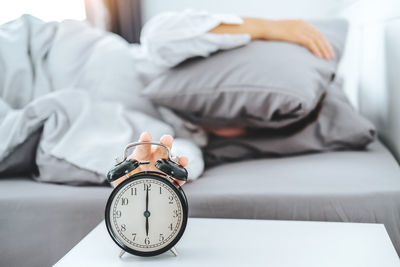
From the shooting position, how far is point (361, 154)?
3.28 ft

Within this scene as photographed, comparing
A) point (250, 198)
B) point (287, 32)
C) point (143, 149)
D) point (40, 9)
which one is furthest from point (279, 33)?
point (40, 9)

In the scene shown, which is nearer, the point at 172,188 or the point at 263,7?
the point at 172,188

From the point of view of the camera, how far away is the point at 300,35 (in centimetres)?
109

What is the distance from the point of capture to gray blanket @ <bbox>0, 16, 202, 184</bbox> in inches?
35.1

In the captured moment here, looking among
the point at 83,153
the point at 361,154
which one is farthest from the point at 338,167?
the point at 83,153

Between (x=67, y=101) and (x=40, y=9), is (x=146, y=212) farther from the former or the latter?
(x=40, y=9)

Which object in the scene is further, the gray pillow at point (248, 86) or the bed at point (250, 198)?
the gray pillow at point (248, 86)

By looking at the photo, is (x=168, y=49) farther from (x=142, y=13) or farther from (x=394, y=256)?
(x=142, y=13)

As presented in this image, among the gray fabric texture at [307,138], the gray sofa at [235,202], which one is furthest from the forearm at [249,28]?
Result: the gray sofa at [235,202]

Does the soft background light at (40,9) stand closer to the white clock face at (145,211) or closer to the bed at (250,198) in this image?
the bed at (250,198)

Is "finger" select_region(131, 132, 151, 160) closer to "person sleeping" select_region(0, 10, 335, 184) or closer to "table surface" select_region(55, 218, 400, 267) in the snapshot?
"table surface" select_region(55, 218, 400, 267)

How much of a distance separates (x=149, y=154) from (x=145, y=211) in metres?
0.10

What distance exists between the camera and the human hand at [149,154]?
0.62 m

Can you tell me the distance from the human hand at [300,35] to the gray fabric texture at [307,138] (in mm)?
158
